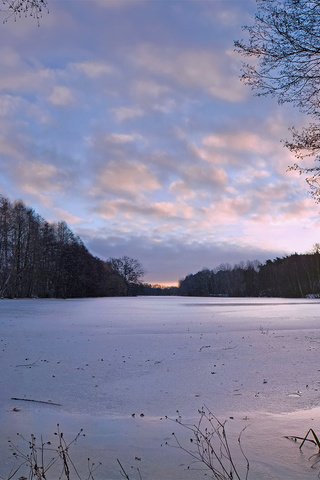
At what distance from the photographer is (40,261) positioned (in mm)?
66750

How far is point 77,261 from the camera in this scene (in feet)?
241

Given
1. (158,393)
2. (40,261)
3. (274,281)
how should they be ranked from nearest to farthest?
(158,393), (40,261), (274,281)

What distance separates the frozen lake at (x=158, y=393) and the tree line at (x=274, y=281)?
84222mm

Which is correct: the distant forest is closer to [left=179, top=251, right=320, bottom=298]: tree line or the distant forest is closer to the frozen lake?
[left=179, top=251, right=320, bottom=298]: tree line

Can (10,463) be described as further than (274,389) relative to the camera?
No

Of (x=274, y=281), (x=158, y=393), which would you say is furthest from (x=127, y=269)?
(x=158, y=393)

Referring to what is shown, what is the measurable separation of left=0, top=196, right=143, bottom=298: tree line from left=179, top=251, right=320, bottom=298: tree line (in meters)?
43.6

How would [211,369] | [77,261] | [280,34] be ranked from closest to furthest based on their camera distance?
[280,34], [211,369], [77,261]

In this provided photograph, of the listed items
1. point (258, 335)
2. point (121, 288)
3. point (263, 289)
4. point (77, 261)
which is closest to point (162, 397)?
point (258, 335)

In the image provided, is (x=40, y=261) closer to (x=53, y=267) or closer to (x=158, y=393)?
(x=53, y=267)

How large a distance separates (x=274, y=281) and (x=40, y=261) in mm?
68638

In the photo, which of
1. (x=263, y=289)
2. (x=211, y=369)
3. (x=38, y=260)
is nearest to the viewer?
(x=211, y=369)

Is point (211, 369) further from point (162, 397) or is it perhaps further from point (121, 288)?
point (121, 288)

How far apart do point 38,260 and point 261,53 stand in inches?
2475
